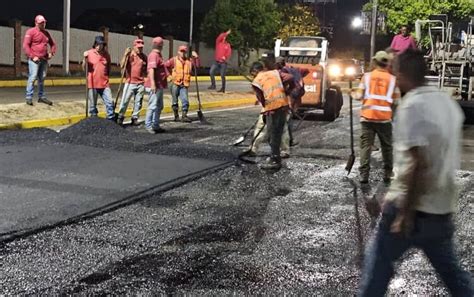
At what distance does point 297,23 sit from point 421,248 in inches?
1675

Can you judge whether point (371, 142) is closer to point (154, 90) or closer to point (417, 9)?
point (154, 90)

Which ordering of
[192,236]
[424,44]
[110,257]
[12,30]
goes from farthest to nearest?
1. [12,30]
2. [424,44]
3. [192,236]
4. [110,257]

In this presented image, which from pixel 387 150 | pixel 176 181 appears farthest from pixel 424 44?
pixel 176 181

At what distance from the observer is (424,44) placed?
19938 millimetres

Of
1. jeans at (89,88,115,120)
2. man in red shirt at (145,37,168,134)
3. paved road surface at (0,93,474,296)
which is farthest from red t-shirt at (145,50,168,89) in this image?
paved road surface at (0,93,474,296)

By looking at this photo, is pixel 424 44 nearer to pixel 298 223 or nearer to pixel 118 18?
pixel 298 223

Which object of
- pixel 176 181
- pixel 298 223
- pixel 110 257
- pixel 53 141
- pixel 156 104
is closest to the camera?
pixel 110 257

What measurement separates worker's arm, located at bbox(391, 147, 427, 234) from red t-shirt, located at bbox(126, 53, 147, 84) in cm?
975

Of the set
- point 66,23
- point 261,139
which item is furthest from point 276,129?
point 66,23

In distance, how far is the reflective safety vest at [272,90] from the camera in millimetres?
8914

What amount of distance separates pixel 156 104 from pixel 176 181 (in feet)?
13.6

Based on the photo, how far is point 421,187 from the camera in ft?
11.2

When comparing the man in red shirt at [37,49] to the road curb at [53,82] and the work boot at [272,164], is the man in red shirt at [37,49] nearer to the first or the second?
the work boot at [272,164]

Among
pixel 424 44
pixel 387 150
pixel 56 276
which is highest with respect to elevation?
pixel 424 44
